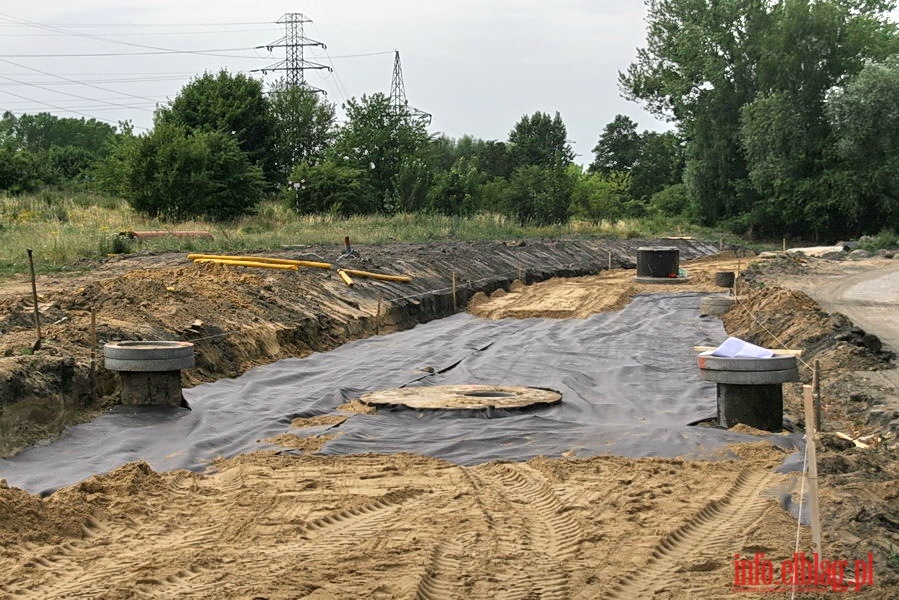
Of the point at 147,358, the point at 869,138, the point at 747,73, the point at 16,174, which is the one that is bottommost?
the point at 147,358

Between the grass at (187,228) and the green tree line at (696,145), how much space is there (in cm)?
193

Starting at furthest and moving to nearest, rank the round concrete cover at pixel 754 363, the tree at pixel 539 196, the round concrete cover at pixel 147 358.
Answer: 1. the tree at pixel 539 196
2. the round concrete cover at pixel 147 358
3. the round concrete cover at pixel 754 363

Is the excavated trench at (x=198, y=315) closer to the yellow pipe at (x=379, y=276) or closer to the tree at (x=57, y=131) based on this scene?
the yellow pipe at (x=379, y=276)

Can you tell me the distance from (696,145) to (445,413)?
4445 cm

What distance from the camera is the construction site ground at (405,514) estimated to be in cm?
534

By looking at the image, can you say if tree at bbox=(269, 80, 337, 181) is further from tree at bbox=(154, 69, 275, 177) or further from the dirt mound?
the dirt mound

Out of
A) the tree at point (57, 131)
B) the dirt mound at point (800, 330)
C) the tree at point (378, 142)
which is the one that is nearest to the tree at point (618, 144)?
the tree at point (378, 142)

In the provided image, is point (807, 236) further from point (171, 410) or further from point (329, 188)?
point (171, 410)

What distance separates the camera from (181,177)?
115 ft

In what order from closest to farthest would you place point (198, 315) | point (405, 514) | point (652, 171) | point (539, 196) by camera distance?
point (405, 514) < point (198, 315) < point (539, 196) < point (652, 171)

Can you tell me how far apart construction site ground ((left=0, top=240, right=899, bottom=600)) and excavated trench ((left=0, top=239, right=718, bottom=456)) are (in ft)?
0.14

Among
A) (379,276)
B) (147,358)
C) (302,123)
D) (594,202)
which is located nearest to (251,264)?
(379,276)

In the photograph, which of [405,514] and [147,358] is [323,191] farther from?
[405,514]

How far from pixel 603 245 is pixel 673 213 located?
2666 centimetres
